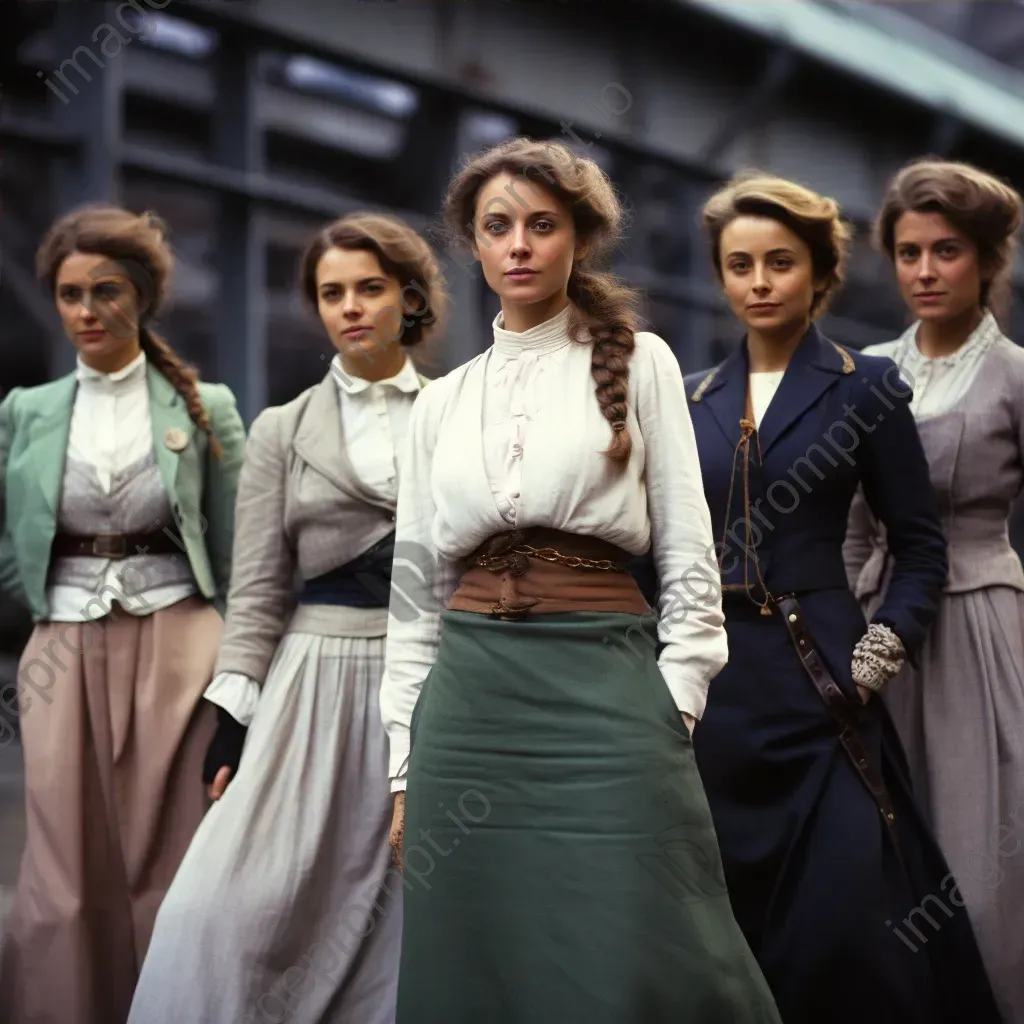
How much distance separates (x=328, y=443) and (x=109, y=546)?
0.77 m

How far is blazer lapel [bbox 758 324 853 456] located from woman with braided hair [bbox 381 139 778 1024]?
36.4 inches

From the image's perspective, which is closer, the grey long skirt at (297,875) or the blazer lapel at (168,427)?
the grey long skirt at (297,875)

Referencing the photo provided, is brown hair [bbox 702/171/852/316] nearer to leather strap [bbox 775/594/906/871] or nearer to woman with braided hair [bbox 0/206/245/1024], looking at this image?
leather strap [bbox 775/594/906/871]

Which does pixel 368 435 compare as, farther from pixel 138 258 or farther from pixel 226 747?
pixel 138 258

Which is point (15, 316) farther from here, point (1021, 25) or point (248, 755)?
point (1021, 25)

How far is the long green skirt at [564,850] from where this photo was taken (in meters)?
Result: 3.09

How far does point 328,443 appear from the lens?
4316 mm

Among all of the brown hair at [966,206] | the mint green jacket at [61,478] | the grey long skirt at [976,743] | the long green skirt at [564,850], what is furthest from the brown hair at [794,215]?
the mint green jacket at [61,478]

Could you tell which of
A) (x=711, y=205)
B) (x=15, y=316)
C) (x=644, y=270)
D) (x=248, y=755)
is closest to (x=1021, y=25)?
(x=644, y=270)

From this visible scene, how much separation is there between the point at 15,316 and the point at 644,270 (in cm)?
355

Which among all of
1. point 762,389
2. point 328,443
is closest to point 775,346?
point 762,389

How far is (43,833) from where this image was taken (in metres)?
4.50

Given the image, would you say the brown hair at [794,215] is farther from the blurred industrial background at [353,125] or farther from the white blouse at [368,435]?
the blurred industrial background at [353,125]

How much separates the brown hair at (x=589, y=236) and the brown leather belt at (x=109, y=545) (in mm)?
1588
